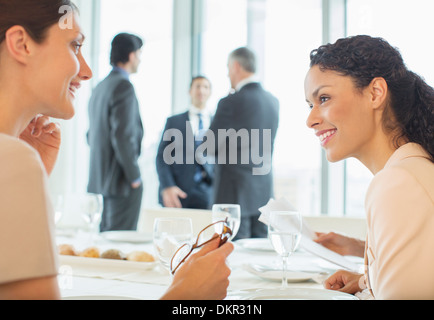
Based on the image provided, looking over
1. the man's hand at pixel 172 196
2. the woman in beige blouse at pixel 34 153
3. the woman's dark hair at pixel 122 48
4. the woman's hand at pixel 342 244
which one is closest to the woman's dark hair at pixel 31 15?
the woman in beige blouse at pixel 34 153

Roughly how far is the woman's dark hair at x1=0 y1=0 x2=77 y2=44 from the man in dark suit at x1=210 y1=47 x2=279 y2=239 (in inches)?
90.6

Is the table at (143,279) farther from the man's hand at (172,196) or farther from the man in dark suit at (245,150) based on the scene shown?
the man's hand at (172,196)

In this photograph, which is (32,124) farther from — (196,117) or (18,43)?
(196,117)

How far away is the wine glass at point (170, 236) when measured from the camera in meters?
1.20

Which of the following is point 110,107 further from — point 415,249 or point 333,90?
point 415,249

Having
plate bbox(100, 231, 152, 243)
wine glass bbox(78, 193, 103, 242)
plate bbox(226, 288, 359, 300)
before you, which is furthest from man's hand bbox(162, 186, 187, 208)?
plate bbox(226, 288, 359, 300)

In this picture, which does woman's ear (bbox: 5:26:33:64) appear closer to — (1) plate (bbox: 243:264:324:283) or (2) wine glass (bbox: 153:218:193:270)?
(2) wine glass (bbox: 153:218:193:270)

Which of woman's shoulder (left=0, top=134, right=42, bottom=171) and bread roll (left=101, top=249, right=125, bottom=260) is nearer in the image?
woman's shoulder (left=0, top=134, right=42, bottom=171)

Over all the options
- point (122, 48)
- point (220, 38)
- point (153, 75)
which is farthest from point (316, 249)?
point (153, 75)

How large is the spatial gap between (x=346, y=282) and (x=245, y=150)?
82.2 inches

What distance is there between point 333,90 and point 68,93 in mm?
712

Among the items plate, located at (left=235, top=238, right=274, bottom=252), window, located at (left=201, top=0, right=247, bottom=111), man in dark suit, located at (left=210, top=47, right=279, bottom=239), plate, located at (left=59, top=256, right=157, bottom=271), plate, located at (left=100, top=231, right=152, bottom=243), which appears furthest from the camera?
window, located at (left=201, top=0, right=247, bottom=111)

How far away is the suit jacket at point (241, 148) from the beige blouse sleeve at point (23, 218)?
260 centimetres

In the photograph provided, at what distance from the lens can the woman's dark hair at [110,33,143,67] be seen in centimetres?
354
